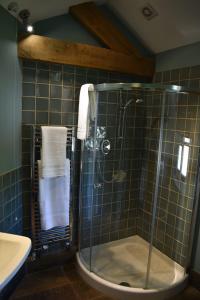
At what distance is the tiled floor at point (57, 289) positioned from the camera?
6.77 ft

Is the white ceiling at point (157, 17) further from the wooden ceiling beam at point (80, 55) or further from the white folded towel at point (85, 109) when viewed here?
the white folded towel at point (85, 109)

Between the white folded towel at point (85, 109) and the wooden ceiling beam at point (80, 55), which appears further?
the white folded towel at point (85, 109)

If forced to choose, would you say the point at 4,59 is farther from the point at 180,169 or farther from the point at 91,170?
the point at 180,169

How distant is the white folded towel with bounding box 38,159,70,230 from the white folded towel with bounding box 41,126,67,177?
0.21 feet

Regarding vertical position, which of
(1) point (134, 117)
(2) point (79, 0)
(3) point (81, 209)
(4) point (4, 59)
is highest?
(2) point (79, 0)

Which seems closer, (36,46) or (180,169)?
(36,46)

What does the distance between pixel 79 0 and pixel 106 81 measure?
79 centimetres

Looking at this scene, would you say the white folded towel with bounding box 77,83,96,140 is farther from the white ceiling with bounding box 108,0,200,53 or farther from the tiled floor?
the tiled floor

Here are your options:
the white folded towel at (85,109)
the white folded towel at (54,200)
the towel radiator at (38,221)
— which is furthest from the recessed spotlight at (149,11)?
the white folded towel at (54,200)

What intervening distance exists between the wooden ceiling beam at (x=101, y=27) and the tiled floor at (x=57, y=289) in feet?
7.85

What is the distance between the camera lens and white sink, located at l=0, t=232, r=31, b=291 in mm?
1192

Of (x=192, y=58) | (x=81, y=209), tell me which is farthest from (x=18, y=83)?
(x=192, y=58)

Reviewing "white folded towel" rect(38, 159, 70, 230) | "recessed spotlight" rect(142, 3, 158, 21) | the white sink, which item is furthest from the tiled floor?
"recessed spotlight" rect(142, 3, 158, 21)

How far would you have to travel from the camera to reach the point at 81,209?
2506 mm
